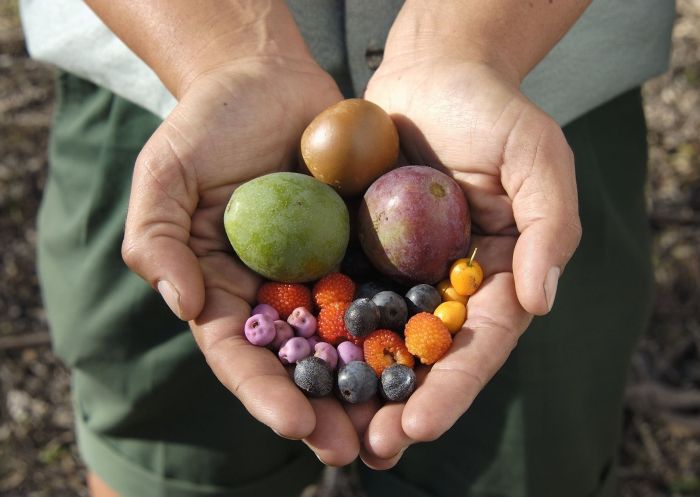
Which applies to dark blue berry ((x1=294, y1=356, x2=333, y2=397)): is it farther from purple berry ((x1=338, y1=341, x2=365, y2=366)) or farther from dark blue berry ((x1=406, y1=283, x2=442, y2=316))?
dark blue berry ((x1=406, y1=283, x2=442, y2=316))

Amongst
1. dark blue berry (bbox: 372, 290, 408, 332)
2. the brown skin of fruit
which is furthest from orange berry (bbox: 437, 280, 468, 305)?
the brown skin of fruit

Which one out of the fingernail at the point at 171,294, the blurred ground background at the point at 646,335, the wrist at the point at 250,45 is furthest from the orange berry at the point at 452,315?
the blurred ground background at the point at 646,335

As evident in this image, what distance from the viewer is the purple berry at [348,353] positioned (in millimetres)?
1817

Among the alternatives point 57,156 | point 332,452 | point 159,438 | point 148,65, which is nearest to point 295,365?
point 332,452

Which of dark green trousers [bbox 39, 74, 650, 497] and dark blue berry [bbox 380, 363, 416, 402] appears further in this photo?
dark green trousers [bbox 39, 74, 650, 497]

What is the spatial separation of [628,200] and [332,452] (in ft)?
4.43

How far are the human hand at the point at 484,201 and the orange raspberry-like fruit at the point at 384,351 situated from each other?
2.0 inches

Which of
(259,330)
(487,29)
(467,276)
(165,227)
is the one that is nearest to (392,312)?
(467,276)

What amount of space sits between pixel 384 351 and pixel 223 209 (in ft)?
1.76

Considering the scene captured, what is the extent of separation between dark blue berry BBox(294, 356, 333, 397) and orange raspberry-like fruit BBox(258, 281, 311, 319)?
0.65 feet

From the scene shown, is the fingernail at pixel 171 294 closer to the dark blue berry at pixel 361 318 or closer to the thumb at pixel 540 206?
the dark blue berry at pixel 361 318

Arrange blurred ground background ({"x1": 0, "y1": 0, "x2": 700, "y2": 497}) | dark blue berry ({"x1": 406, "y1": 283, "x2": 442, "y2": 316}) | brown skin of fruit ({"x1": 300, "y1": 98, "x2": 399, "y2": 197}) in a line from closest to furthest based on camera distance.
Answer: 1. dark blue berry ({"x1": 406, "y1": 283, "x2": 442, "y2": 316})
2. brown skin of fruit ({"x1": 300, "y1": 98, "x2": 399, "y2": 197})
3. blurred ground background ({"x1": 0, "y1": 0, "x2": 700, "y2": 497})

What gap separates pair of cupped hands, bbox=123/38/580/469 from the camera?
1.61 metres

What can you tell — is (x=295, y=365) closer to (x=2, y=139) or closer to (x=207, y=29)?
(x=207, y=29)
